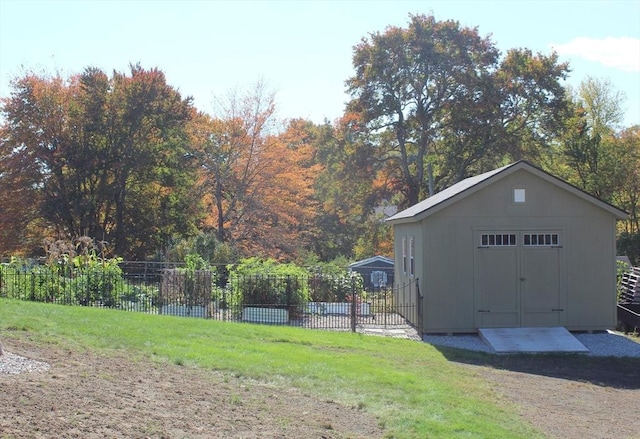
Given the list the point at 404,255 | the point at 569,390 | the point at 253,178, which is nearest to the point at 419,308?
the point at 404,255

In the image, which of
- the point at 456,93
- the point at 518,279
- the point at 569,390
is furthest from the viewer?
the point at 456,93

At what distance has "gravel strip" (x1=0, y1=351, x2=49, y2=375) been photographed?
713cm

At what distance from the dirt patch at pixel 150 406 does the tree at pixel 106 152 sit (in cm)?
2524

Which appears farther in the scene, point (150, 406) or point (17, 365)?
point (17, 365)

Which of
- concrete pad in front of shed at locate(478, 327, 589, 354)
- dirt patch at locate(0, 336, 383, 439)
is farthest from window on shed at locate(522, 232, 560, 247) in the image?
dirt patch at locate(0, 336, 383, 439)

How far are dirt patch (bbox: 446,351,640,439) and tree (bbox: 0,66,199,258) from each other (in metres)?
23.3

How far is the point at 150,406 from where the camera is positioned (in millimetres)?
6422

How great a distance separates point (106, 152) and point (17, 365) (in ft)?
88.5

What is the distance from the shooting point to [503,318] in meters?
16.5

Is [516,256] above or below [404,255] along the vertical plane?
below

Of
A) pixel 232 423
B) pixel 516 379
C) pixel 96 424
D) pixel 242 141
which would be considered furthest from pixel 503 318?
pixel 242 141

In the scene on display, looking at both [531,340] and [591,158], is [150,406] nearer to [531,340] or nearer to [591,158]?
[531,340]

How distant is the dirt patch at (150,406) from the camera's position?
5.63 m

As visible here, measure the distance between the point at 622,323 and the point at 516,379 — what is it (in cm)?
818
